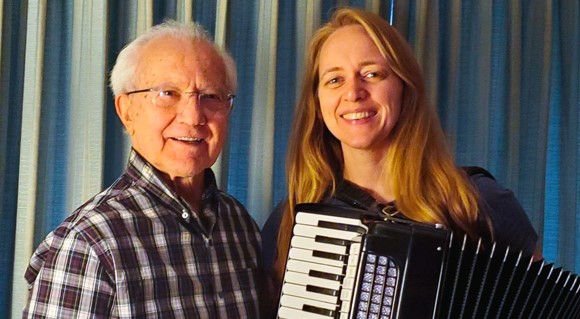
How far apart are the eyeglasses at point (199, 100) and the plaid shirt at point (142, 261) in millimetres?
129

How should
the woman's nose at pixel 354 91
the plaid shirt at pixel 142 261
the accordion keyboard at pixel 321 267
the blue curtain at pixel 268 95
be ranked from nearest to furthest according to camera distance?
1. the plaid shirt at pixel 142 261
2. the accordion keyboard at pixel 321 267
3. the woman's nose at pixel 354 91
4. the blue curtain at pixel 268 95

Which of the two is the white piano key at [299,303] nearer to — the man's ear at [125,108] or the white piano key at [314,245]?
the white piano key at [314,245]

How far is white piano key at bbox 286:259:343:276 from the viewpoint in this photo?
1339 millimetres

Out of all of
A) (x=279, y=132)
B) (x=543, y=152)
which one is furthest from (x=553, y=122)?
(x=279, y=132)

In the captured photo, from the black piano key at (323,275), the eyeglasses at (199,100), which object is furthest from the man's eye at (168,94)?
the black piano key at (323,275)

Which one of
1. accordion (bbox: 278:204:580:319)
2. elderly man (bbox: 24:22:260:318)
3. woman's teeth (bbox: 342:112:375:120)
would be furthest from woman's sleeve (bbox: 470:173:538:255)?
elderly man (bbox: 24:22:260:318)

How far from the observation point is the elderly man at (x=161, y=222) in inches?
48.7

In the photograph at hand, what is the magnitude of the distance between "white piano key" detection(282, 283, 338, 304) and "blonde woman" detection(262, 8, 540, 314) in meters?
0.19

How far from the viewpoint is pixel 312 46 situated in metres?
1.67

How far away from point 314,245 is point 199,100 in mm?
376

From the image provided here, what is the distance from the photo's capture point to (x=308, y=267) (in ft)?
4.49

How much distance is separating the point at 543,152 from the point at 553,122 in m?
0.13

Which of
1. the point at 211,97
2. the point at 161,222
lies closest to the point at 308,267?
the point at 161,222

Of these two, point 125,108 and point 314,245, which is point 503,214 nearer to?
point 314,245
